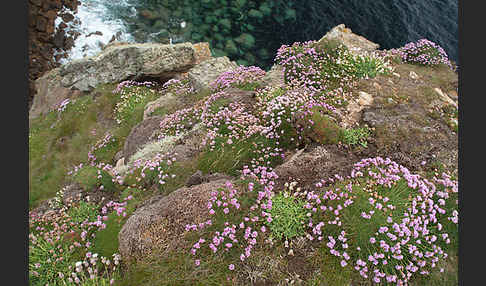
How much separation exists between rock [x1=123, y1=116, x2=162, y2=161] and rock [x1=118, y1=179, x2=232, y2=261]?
544 cm

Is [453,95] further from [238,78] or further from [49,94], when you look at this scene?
[49,94]

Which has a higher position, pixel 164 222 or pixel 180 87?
pixel 164 222

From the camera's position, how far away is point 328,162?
664cm

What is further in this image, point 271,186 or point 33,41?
point 33,41

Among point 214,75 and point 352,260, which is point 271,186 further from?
point 214,75

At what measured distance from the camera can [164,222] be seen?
18.0 feet

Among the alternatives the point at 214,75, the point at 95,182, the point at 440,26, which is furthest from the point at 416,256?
the point at 440,26

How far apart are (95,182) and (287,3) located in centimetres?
2500

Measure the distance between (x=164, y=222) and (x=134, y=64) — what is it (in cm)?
1434

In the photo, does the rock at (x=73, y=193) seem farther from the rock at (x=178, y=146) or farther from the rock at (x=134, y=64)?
the rock at (x=134, y=64)

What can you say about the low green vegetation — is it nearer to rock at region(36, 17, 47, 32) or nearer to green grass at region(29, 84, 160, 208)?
green grass at region(29, 84, 160, 208)

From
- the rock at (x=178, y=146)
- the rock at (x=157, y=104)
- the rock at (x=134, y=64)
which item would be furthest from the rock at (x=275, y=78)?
the rock at (x=134, y=64)

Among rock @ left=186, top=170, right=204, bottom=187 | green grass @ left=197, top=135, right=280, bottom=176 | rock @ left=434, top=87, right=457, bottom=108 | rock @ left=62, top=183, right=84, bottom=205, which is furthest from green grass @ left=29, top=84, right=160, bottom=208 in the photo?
rock @ left=434, top=87, right=457, bottom=108

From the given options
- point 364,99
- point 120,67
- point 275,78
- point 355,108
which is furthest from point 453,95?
point 120,67
